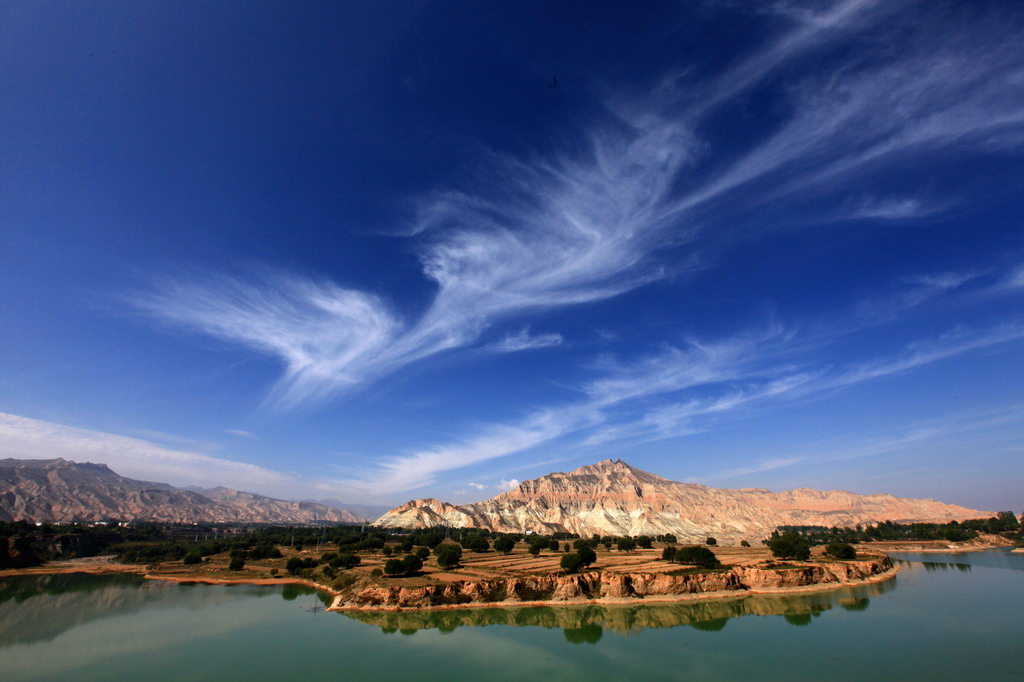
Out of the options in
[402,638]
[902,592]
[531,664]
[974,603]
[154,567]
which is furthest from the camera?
[154,567]

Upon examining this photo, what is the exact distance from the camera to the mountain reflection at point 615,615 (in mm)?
40062

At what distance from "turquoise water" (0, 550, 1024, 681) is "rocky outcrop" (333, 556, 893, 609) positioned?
2.03m

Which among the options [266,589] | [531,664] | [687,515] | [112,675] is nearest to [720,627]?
[531,664]

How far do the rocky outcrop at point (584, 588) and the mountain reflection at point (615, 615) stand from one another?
1399 millimetres

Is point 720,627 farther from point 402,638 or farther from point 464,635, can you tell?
point 402,638

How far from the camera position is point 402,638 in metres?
37.1

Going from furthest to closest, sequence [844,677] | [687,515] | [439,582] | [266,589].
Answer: [687,515] < [266,589] < [439,582] < [844,677]

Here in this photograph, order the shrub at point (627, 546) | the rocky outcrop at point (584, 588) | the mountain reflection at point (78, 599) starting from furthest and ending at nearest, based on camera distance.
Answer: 1. the shrub at point (627, 546)
2. the rocky outcrop at point (584, 588)
3. the mountain reflection at point (78, 599)

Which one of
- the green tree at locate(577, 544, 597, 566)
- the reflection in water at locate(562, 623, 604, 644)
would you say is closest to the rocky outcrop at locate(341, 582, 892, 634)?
the reflection in water at locate(562, 623, 604, 644)

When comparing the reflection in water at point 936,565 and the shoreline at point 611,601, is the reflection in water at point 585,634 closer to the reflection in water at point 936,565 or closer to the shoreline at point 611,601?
the shoreline at point 611,601

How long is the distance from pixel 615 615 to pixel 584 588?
6.47 m

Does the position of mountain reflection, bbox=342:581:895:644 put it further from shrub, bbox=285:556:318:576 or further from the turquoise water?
shrub, bbox=285:556:318:576

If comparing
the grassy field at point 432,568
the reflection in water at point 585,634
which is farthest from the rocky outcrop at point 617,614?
the grassy field at point 432,568

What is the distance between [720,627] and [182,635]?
1754 inches
